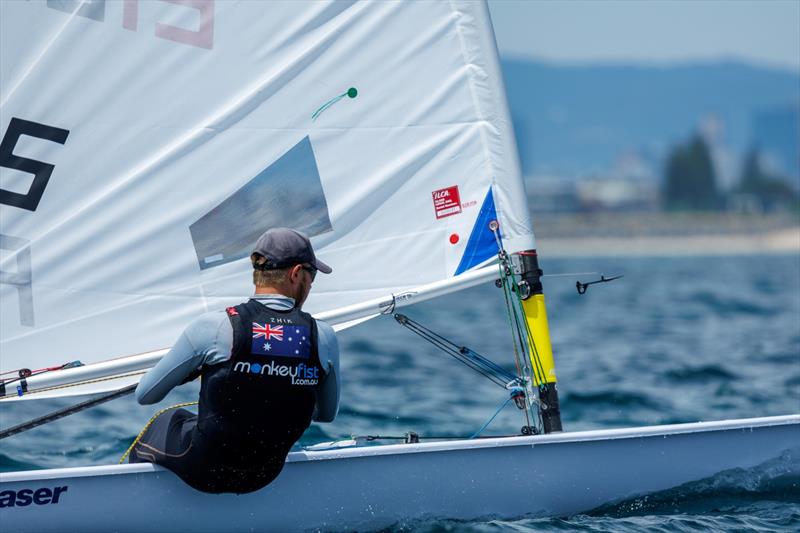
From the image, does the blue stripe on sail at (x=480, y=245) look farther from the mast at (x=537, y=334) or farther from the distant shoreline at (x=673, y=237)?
the distant shoreline at (x=673, y=237)

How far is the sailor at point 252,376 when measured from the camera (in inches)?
142

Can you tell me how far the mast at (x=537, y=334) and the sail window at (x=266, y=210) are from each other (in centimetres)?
80

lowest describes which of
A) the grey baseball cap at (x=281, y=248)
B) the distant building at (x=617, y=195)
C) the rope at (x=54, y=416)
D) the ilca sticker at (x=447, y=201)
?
the rope at (x=54, y=416)

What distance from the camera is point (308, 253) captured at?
373 centimetres

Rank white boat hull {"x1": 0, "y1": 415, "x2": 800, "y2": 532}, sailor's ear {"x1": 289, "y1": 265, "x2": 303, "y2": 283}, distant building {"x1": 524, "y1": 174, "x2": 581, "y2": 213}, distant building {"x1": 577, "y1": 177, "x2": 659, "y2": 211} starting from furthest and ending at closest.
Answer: distant building {"x1": 524, "y1": 174, "x2": 581, "y2": 213} < distant building {"x1": 577, "y1": 177, "x2": 659, "y2": 211} < white boat hull {"x1": 0, "y1": 415, "x2": 800, "y2": 532} < sailor's ear {"x1": 289, "y1": 265, "x2": 303, "y2": 283}

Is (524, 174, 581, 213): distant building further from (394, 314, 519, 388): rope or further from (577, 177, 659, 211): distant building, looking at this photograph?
(394, 314, 519, 388): rope

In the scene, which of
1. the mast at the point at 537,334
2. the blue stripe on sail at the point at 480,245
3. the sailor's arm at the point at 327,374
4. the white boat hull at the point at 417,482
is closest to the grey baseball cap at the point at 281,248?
the sailor's arm at the point at 327,374

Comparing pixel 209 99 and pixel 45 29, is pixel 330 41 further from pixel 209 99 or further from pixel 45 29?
pixel 45 29

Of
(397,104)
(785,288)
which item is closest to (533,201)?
(785,288)

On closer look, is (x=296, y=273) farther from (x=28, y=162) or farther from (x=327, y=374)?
(x=28, y=162)

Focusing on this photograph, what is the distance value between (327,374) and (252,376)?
306 millimetres

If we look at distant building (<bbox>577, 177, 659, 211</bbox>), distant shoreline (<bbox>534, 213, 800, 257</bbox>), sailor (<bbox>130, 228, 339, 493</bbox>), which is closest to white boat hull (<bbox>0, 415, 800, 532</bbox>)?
sailor (<bbox>130, 228, 339, 493</bbox>)

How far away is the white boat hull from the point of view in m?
3.90

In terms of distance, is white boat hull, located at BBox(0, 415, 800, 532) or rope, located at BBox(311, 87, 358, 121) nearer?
white boat hull, located at BBox(0, 415, 800, 532)
